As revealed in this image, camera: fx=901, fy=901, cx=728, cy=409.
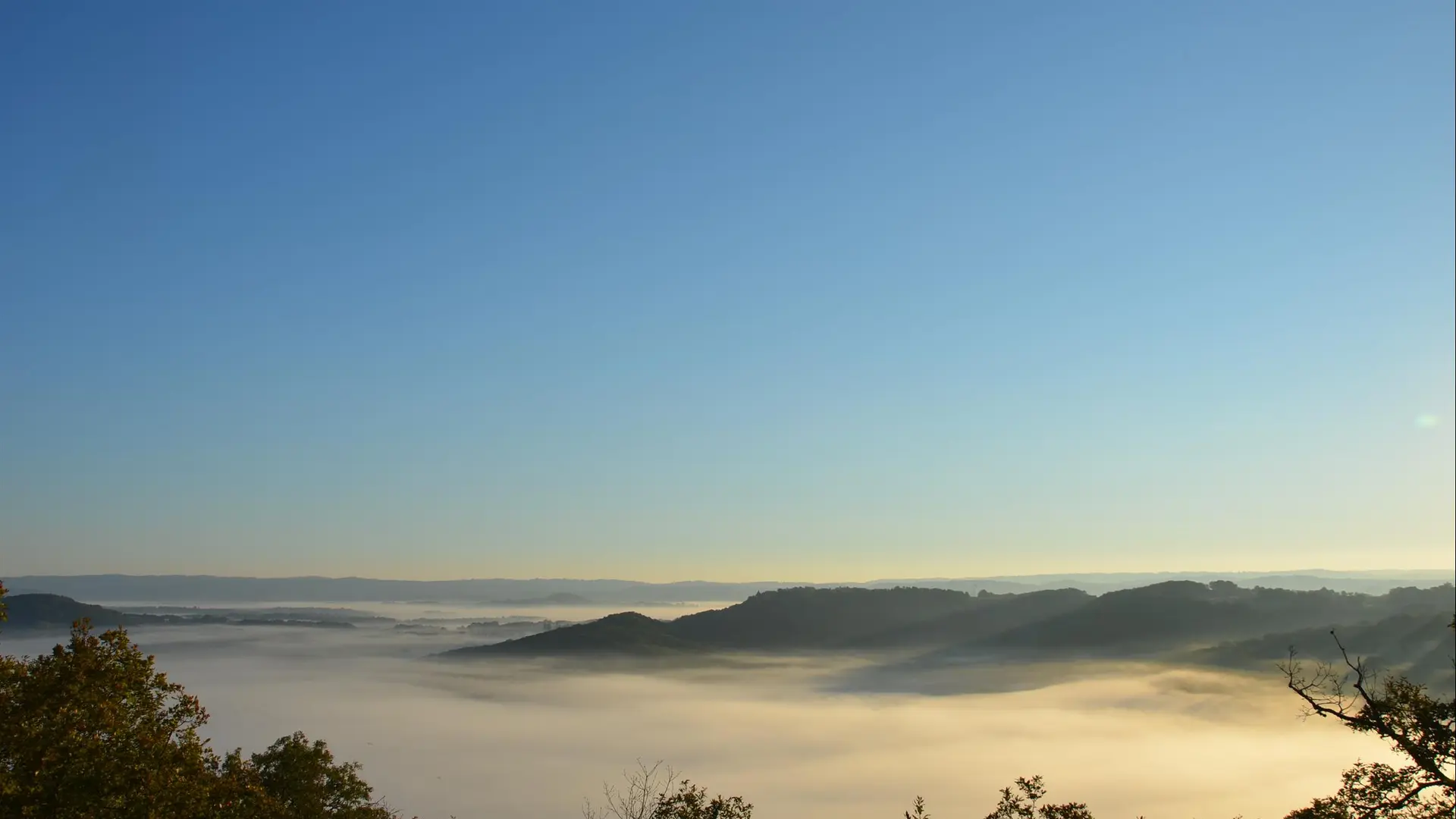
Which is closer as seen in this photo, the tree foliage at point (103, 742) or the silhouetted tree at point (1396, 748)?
the silhouetted tree at point (1396, 748)

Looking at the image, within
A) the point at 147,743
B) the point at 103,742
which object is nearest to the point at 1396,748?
the point at 147,743

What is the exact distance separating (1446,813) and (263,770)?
162 feet

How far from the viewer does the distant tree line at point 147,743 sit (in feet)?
68.9

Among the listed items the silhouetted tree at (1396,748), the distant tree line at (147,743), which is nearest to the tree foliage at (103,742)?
the distant tree line at (147,743)

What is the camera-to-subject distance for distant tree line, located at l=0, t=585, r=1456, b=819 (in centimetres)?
2100

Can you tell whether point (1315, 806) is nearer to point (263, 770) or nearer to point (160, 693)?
point (160, 693)

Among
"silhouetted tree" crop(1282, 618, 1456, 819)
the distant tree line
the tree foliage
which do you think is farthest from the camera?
the tree foliage

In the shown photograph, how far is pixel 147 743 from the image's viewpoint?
24547 mm

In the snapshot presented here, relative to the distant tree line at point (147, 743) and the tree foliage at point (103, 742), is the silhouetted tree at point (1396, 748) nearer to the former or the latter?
the distant tree line at point (147, 743)

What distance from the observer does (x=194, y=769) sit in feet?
83.1

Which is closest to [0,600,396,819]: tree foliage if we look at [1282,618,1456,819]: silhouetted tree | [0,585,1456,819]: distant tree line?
[0,585,1456,819]: distant tree line

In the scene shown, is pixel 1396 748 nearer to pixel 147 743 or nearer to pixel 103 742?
pixel 147 743

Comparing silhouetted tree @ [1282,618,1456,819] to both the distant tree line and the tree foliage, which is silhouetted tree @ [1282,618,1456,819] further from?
the tree foliage

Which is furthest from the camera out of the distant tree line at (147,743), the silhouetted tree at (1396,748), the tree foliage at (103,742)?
the tree foliage at (103,742)
